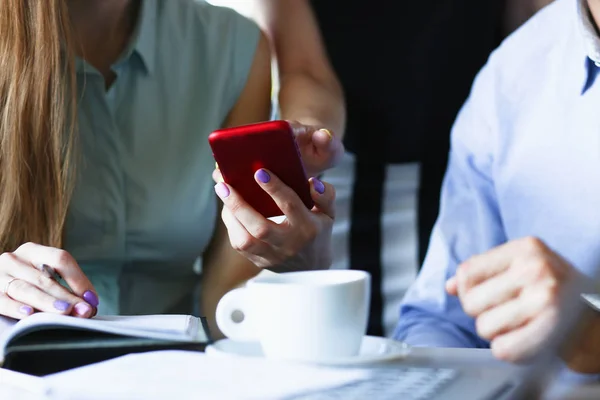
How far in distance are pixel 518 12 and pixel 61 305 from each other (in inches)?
36.7

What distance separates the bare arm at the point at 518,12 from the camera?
1327 mm

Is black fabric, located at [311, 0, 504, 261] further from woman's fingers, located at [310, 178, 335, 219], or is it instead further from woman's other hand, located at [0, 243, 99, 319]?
woman's other hand, located at [0, 243, 99, 319]

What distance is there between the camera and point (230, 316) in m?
0.63

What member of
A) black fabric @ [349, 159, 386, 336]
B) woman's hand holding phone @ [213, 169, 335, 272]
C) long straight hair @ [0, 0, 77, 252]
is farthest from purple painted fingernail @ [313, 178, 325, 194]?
black fabric @ [349, 159, 386, 336]

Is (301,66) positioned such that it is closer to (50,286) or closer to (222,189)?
(222,189)

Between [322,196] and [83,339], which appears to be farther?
[322,196]

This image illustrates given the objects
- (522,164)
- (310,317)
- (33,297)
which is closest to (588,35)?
(522,164)

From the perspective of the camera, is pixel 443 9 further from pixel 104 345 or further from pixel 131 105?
pixel 104 345

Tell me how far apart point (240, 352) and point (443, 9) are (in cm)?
90

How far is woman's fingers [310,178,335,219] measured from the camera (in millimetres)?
908

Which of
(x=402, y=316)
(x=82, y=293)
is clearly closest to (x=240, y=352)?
(x=82, y=293)

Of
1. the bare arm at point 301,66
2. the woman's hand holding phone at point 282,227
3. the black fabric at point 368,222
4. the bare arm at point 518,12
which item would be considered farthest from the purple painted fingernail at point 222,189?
the bare arm at point 518,12

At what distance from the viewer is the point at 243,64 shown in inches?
48.9

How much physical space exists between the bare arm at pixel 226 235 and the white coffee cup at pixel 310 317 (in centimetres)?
57
